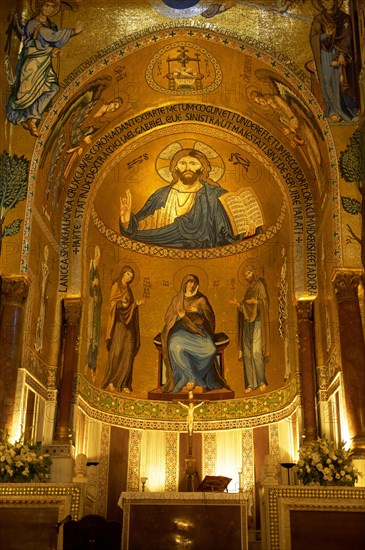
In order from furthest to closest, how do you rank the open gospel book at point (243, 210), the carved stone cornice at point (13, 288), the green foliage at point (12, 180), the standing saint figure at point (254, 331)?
the open gospel book at point (243, 210) → the standing saint figure at point (254, 331) → the green foliage at point (12, 180) → the carved stone cornice at point (13, 288)

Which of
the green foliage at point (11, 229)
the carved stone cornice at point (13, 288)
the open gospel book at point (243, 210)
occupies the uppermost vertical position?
the open gospel book at point (243, 210)

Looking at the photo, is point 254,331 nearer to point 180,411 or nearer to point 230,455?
point 180,411

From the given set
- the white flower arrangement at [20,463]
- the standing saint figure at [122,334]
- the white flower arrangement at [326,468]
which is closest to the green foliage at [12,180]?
the standing saint figure at [122,334]

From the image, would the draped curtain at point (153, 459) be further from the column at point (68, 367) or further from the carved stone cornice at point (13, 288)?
the carved stone cornice at point (13, 288)

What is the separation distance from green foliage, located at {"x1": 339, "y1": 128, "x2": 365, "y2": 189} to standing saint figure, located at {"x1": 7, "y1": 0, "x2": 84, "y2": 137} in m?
6.36

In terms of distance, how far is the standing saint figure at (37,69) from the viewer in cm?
1672

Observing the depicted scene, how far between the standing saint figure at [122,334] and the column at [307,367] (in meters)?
4.25

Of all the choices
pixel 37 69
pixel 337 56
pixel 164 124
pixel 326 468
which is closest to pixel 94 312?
pixel 164 124

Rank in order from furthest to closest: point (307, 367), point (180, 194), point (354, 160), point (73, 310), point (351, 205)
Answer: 1. point (180, 194)
2. point (73, 310)
3. point (307, 367)
4. point (354, 160)
5. point (351, 205)

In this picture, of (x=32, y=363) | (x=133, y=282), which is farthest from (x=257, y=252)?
(x=32, y=363)

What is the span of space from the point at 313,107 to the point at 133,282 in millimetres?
6334

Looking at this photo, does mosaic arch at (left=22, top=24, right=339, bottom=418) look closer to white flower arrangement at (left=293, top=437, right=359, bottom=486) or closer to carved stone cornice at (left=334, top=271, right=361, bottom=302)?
carved stone cornice at (left=334, top=271, right=361, bottom=302)

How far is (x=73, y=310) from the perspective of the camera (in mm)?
17781

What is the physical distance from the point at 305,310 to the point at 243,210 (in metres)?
3.60
